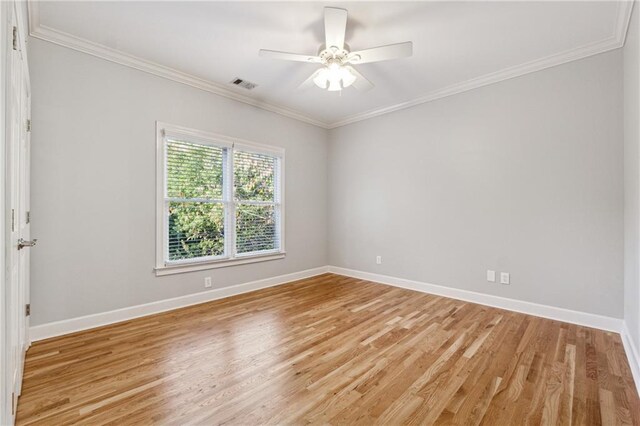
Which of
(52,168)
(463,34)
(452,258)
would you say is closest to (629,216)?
(452,258)

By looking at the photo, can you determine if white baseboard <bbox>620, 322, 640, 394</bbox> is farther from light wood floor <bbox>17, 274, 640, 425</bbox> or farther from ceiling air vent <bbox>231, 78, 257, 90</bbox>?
ceiling air vent <bbox>231, 78, 257, 90</bbox>

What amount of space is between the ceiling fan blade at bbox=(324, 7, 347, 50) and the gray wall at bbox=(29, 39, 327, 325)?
202 centimetres

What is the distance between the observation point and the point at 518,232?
135 inches

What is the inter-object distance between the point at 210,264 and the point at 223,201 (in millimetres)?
845

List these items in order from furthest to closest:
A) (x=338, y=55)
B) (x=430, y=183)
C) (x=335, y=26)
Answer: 1. (x=430, y=183)
2. (x=338, y=55)
3. (x=335, y=26)

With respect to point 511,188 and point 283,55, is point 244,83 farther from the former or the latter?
point 511,188

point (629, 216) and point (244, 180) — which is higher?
point (244, 180)

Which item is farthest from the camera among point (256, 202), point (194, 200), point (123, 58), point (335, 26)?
point (256, 202)

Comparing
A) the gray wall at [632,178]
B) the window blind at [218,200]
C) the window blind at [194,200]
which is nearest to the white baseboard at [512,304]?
the gray wall at [632,178]

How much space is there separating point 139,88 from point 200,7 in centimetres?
133

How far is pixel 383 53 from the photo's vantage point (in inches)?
99.8

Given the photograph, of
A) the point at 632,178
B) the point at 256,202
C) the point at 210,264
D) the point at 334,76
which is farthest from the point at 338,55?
the point at 210,264

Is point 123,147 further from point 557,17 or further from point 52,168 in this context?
point 557,17

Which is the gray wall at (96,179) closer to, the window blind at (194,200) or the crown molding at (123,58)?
the crown molding at (123,58)
